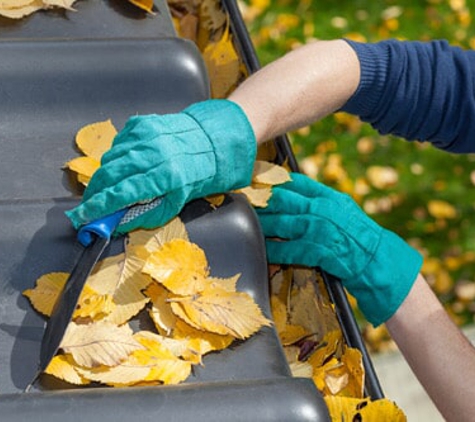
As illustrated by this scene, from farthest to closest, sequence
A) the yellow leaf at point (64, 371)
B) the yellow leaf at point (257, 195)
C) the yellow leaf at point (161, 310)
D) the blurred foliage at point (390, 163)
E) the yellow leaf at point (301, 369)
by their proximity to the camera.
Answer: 1. the blurred foliage at point (390, 163)
2. the yellow leaf at point (257, 195)
3. the yellow leaf at point (301, 369)
4. the yellow leaf at point (161, 310)
5. the yellow leaf at point (64, 371)

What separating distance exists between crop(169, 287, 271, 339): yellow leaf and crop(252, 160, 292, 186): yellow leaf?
32cm

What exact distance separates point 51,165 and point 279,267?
1.45ft

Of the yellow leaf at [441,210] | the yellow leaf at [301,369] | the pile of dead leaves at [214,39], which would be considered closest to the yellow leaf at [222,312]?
the yellow leaf at [301,369]

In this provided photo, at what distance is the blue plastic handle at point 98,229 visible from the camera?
1329 mm

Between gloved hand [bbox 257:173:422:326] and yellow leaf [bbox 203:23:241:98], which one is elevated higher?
yellow leaf [bbox 203:23:241:98]

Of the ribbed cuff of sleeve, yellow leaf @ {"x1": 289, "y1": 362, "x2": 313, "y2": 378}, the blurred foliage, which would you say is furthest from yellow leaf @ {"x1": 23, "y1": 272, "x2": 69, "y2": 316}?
the blurred foliage

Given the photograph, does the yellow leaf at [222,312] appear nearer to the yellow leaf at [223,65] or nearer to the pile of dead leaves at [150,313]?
the pile of dead leaves at [150,313]

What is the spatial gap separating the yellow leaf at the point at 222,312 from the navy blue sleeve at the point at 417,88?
0.64m

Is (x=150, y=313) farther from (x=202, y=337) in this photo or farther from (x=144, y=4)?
(x=144, y=4)

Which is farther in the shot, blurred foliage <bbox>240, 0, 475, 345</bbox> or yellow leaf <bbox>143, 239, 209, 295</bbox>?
blurred foliage <bbox>240, 0, 475, 345</bbox>

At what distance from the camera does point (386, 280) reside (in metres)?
1.67

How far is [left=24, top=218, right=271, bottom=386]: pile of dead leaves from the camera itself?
122 cm

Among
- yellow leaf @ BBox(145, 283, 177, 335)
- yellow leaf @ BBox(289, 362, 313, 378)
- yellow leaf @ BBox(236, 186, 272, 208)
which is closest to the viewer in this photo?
yellow leaf @ BBox(145, 283, 177, 335)

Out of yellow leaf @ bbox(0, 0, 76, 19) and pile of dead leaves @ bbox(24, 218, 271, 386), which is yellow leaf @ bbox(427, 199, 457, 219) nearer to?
yellow leaf @ bbox(0, 0, 76, 19)
